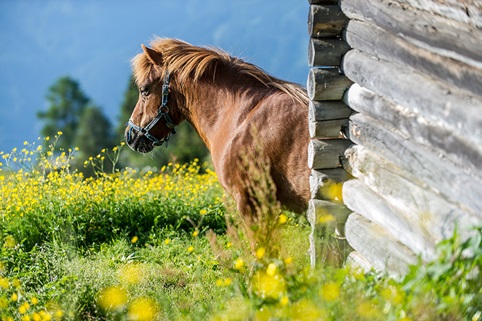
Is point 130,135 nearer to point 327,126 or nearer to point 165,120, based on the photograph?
point 165,120

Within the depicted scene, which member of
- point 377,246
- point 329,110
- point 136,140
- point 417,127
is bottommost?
point 377,246

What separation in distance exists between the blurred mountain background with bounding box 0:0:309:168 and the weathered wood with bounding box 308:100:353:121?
157 m

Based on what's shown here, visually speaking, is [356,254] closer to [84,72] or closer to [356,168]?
[356,168]

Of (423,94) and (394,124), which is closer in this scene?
(423,94)

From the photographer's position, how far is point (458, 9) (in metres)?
3.09

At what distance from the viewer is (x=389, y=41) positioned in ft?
12.3

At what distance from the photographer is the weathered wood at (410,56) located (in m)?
3.01

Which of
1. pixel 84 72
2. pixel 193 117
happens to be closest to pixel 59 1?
pixel 84 72

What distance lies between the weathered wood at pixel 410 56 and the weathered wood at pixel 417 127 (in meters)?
0.24

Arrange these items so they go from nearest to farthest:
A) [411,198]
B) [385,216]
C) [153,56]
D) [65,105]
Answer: [411,198], [385,216], [153,56], [65,105]

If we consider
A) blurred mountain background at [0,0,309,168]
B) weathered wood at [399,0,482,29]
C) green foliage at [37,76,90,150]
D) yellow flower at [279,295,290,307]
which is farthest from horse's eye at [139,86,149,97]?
blurred mountain background at [0,0,309,168]

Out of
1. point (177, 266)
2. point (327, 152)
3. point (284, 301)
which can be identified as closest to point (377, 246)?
point (327, 152)

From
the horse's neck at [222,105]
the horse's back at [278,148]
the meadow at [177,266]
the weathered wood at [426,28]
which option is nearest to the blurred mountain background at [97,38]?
the meadow at [177,266]

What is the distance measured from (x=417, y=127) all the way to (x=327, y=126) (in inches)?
49.2
